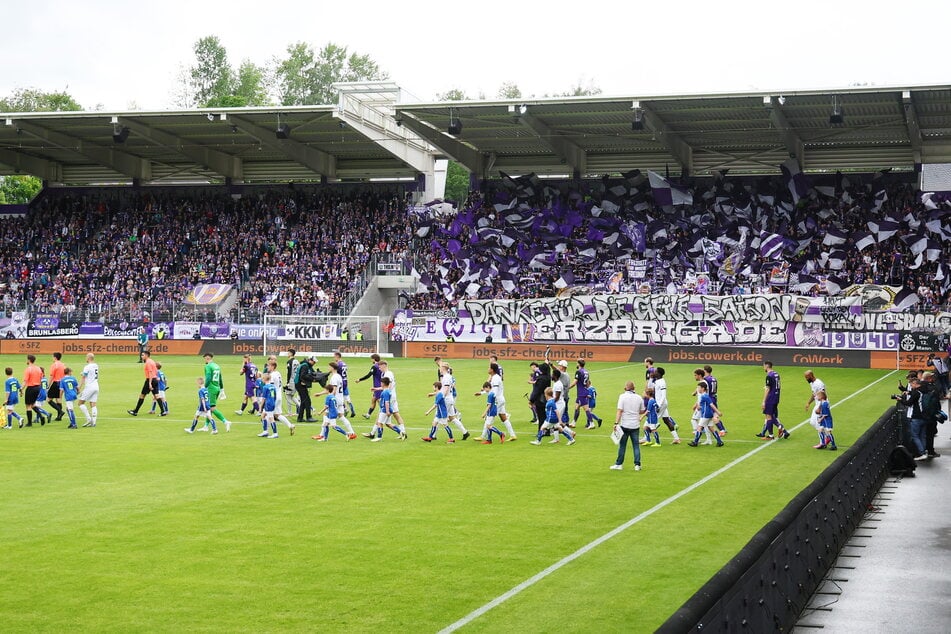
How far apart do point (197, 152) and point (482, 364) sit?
1158 inches

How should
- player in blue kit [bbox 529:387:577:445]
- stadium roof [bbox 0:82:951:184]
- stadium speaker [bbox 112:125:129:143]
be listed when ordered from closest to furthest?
player in blue kit [bbox 529:387:577:445] → stadium roof [bbox 0:82:951:184] → stadium speaker [bbox 112:125:129:143]

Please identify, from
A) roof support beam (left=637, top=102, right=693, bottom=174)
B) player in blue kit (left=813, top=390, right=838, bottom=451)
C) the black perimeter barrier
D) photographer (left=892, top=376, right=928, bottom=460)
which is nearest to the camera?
the black perimeter barrier

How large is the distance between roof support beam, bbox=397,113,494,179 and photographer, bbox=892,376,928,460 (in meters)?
40.3

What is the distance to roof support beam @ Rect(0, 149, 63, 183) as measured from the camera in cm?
7425

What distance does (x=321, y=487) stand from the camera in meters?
19.0

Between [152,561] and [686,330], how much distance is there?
151 ft

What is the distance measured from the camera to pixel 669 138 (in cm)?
6406

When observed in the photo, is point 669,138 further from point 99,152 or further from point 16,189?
point 16,189

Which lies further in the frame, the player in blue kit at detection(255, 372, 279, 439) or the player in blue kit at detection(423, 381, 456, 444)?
the player in blue kit at detection(255, 372, 279, 439)

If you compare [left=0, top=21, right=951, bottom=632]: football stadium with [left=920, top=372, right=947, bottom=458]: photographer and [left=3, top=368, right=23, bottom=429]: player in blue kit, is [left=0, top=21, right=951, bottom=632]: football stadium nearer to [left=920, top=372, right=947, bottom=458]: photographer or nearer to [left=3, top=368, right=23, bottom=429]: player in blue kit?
[left=920, top=372, right=947, bottom=458]: photographer

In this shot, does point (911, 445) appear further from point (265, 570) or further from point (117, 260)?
point (117, 260)

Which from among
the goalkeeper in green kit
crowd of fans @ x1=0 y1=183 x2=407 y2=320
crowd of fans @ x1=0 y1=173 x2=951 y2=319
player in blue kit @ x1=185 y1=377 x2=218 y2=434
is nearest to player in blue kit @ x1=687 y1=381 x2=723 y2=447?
the goalkeeper in green kit

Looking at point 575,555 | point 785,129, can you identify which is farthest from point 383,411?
point 785,129

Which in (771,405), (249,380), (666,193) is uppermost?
(666,193)
